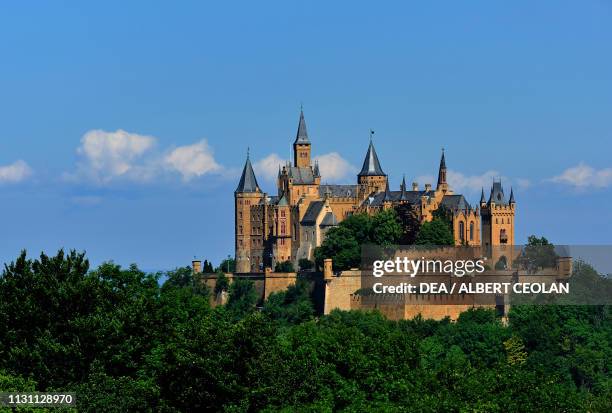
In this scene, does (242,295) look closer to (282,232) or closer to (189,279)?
(189,279)

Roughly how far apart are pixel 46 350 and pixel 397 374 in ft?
39.7

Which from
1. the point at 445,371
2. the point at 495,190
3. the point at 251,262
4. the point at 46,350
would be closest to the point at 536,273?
the point at 495,190

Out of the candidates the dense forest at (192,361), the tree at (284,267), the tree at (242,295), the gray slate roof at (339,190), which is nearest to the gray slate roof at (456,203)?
the gray slate roof at (339,190)

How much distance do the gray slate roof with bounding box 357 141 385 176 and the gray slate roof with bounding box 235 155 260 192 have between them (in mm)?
7538

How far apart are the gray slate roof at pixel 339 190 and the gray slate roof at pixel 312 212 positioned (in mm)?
1917

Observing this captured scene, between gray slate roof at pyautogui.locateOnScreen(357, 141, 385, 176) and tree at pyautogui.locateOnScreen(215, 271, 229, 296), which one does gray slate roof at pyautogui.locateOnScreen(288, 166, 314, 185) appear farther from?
tree at pyautogui.locateOnScreen(215, 271, 229, 296)

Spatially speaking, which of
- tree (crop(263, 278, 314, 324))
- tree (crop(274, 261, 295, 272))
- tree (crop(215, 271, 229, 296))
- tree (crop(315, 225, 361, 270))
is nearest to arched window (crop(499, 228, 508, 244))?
tree (crop(315, 225, 361, 270))

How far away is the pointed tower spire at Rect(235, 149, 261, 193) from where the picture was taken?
129625 mm

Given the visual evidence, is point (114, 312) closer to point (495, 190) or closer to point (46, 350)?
point (46, 350)

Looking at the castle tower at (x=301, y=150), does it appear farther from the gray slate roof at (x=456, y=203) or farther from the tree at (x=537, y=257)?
the tree at (x=537, y=257)

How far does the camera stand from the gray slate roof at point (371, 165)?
12962 cm

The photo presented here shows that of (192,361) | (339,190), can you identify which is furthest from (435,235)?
(192,361)

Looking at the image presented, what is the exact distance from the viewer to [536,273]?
110188 millimetres

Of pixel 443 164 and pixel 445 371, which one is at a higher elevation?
pixel 443 164
